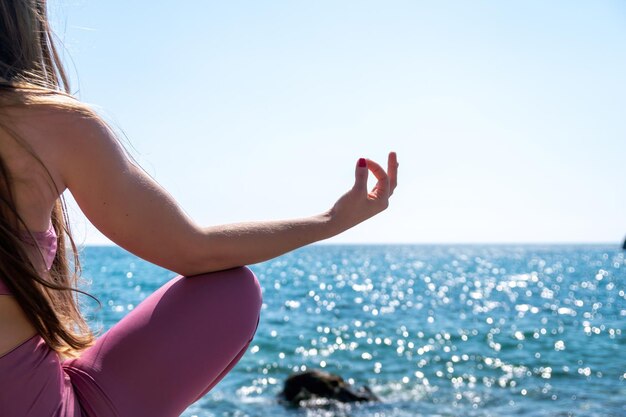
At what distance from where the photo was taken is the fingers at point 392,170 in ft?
7.18

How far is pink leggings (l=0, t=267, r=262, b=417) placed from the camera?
1562mm

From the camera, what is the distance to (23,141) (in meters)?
1.60

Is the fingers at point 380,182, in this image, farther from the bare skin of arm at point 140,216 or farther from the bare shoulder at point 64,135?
the bare shoulder at point 64,135

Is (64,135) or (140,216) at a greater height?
(64,135)

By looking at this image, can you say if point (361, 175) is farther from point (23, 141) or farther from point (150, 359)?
point (23, 141)

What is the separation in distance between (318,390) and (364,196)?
359 inches

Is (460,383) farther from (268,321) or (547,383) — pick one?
(268,321)

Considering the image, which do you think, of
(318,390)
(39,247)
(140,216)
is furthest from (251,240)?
(318,390)

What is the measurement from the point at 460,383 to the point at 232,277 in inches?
448

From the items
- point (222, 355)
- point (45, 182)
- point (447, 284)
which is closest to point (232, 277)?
point (222, 355)

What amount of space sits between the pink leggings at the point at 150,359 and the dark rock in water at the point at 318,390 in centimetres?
901

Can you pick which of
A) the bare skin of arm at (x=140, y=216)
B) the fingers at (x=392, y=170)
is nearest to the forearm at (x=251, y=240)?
the bare skin of arm at (x=140, y=216)

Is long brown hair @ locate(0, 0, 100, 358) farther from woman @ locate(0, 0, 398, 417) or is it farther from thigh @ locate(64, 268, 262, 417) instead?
thigh @ locate(64, 268, 262, 417)

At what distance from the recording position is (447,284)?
41312 millimetres
